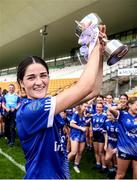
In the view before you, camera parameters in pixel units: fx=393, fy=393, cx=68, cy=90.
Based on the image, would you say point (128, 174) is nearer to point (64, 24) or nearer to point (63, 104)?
point (63, 104)

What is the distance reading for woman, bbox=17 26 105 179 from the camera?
6.15ft

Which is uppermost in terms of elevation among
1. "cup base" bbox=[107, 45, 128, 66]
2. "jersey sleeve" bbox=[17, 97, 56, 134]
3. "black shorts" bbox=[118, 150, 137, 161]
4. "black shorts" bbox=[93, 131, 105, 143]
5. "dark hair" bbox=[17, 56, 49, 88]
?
"cup base" bbox=[107, 45, 128, 66]

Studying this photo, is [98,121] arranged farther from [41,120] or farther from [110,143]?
[41,120]

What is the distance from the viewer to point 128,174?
7.49 meters

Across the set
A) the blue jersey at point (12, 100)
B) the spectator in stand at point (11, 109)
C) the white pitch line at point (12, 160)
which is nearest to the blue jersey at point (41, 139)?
the white pitch line at point (12, 160)

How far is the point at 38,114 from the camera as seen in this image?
1.89 metres

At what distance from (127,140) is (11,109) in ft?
18.2

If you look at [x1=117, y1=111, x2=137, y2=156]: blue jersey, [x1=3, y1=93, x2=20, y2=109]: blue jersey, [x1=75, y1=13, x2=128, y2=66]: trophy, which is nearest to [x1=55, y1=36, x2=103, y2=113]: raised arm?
[x1=75, y1=13, x2=128, y2=66]: trophy

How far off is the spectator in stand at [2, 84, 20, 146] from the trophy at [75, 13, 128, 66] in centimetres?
844

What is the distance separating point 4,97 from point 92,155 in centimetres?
312

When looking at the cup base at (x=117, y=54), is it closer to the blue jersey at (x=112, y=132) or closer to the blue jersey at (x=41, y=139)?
the blue jersey at (x=41, y=139)

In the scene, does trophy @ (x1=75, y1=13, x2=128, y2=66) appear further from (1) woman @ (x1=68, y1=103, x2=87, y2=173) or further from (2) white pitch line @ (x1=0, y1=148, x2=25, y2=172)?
(1) woman @ (x1=68, y1=103, x2=87, y2=173)

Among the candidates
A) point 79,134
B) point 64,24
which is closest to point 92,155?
point 79,134

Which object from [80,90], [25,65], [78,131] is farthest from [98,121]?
[80,90]
